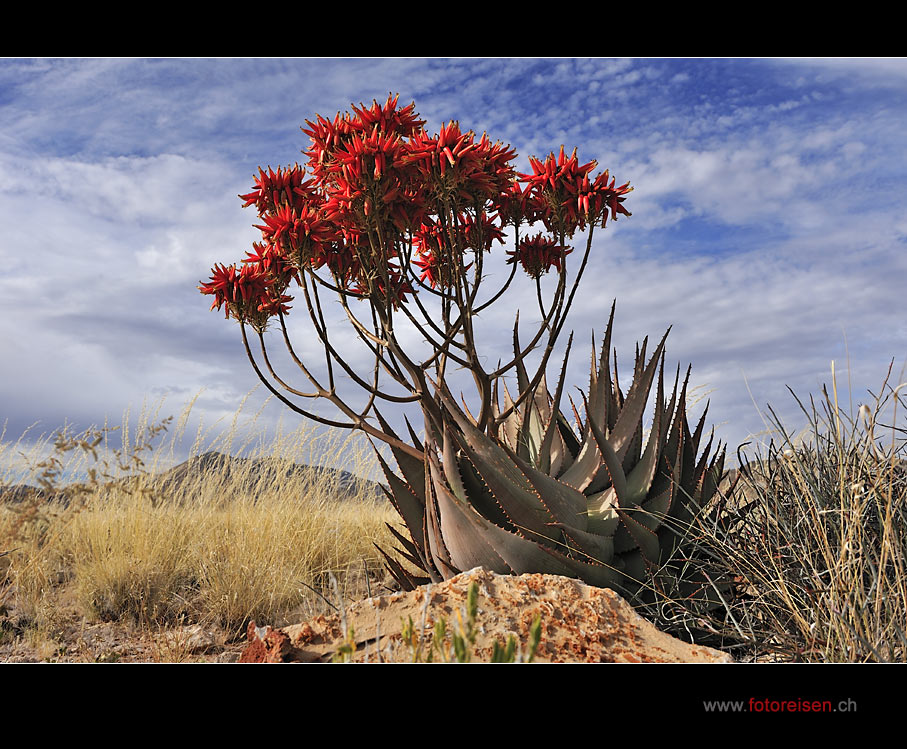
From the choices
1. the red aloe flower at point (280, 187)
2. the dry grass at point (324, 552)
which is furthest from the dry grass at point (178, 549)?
the red aloe flower at point (280, 187)

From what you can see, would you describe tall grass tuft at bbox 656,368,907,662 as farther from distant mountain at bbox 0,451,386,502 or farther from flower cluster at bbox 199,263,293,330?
distant mountain at bbox 0,451,386,502

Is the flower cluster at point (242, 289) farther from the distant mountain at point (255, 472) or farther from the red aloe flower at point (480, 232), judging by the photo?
the distant mountain at point (255, 472)

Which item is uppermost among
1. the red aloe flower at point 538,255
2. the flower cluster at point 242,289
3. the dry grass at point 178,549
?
the red aloe flower at point 538,255

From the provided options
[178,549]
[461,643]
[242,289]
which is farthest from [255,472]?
[461,643]

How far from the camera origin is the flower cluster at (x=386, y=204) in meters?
2.61

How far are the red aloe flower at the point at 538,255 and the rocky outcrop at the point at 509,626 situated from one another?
1501 mm

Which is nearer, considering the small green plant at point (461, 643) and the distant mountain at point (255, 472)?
the small green plant at point (461, 643)

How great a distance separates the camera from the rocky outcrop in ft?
7.11

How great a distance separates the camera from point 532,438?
11.1ft

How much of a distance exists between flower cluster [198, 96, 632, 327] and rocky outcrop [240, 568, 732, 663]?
1156 millimetres

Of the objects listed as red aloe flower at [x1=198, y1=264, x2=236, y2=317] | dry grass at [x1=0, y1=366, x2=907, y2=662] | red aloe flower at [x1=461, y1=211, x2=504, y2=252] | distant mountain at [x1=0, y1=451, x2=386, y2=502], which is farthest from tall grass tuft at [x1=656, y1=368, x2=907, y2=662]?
distant mountain at [x1=0, y1=451, x2=386, y2=502]

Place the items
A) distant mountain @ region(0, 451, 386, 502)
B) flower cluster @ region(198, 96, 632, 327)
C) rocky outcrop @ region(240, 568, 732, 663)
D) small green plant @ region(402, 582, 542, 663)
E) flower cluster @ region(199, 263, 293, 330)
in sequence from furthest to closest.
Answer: distant mountain @ region(0, 451, 386, 502)
flower cluster @ region(199, 263, 293, 330)
flower cluster @ region(198, 96, 632, 327)
rocky outcrop @ region(240, 568, 732, 663)
small green plant @ region(402, 582, 542, 663)
